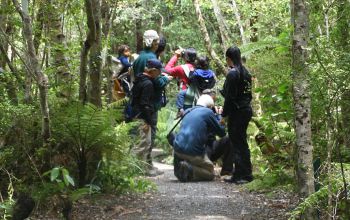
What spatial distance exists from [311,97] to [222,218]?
1.82m

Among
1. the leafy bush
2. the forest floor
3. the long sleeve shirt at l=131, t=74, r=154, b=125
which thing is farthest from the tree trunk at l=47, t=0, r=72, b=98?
the forest floor

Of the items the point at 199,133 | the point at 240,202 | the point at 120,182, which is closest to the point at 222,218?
the point at 240,202

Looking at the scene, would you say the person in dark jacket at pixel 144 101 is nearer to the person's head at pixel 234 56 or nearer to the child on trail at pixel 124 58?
the person's head at pixel 234 56

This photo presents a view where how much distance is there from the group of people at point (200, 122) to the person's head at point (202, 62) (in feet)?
0.07

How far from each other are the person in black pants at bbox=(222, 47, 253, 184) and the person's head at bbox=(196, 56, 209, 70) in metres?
1.46

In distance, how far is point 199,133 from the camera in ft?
28.2

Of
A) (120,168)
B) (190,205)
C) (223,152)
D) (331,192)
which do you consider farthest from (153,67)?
(331,192)

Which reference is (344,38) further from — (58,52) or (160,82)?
(160,82)

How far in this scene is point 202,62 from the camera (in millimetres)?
9773

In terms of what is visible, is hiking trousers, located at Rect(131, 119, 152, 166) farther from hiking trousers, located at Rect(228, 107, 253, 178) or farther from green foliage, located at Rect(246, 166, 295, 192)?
green foliage, located at Rect(246, 166, 295, 192)

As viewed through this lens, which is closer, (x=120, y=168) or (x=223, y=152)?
(x=120, y=168)

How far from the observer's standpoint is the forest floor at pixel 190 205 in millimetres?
5973

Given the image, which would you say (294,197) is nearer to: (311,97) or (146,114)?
(311,97)

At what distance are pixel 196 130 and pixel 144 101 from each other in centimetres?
100
